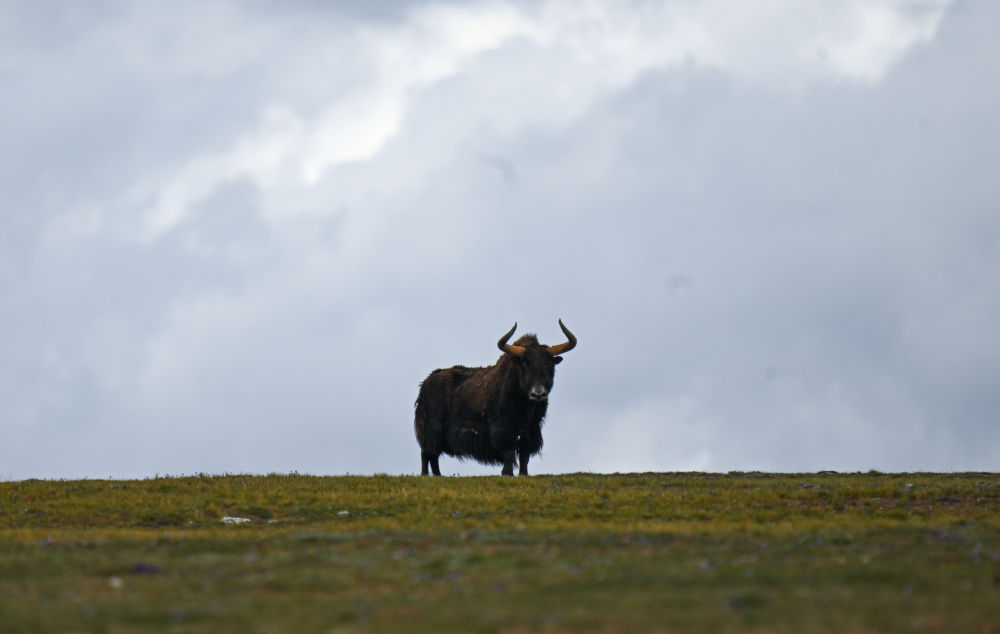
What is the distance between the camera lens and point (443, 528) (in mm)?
19812


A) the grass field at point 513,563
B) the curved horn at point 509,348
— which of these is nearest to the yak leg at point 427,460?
the curved horn at point 509,348

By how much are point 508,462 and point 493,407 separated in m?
1.60

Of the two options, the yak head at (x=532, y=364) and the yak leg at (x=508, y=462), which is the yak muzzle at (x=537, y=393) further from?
the yak leg at (x=508, y=462)

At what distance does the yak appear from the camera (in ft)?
112

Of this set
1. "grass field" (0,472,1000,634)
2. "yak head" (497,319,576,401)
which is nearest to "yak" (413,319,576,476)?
"yak head" (497,319,576,401)

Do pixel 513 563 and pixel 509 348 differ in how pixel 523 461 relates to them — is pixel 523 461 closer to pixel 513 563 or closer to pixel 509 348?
pixel 509 348

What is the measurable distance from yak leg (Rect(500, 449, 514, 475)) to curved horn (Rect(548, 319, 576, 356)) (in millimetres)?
3077

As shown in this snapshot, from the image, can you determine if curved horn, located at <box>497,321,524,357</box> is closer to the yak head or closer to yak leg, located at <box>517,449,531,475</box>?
the yak head

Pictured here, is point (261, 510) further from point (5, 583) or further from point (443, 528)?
point (5, 583)

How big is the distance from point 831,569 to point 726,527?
5451 mm

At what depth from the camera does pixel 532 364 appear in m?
33.8

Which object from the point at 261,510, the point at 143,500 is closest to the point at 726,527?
the point at 261,510

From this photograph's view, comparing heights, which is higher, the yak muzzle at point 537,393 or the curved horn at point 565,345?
the curved horn at point 565,345

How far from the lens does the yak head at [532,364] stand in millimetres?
33656
